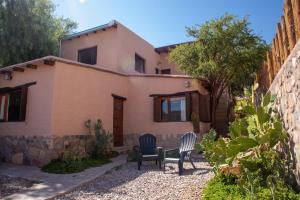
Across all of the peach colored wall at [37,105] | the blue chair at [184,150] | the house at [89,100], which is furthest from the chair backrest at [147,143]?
the peach colored wall at [37,105]

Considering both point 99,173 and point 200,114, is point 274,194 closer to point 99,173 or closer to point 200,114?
point 99,173

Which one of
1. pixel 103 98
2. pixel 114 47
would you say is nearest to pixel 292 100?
pixel 103 98

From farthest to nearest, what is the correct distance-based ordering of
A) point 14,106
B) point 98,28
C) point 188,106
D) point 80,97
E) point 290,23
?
point 98,28, point 188,106, point 14,106, point 80,97, point 290,23

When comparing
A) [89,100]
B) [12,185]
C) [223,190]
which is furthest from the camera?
[89,100]

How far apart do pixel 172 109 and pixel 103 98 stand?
3.13 m

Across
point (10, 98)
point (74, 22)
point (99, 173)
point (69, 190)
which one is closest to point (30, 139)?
point (10, 98)

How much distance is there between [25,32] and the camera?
13.8 meters

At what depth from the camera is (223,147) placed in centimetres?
494

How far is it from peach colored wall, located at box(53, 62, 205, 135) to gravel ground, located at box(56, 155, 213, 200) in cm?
307

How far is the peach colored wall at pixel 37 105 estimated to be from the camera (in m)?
9.66

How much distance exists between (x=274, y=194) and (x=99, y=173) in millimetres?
5244

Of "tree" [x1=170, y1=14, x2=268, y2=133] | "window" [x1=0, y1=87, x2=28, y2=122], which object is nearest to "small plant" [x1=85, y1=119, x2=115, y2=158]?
"window" [x1=0, y1=87, x2=28, y2=122]

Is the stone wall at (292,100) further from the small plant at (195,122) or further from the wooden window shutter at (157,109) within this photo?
the wooden window shutter at (157,109)

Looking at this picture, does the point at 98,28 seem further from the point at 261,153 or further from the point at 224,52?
the point at 261,153
